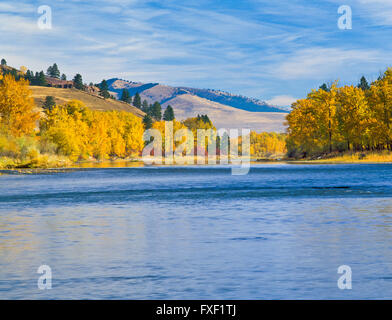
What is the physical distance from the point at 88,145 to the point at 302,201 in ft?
401

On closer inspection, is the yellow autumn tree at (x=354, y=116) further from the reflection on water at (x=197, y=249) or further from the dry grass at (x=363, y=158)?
the reflection on water at (x=197, y=249)

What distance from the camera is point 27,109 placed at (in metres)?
124

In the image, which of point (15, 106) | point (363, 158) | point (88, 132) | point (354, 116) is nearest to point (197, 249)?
point (354, 116)

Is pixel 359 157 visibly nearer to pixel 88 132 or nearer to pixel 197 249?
pixel 88 132

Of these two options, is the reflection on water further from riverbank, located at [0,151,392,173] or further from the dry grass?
the dry grass

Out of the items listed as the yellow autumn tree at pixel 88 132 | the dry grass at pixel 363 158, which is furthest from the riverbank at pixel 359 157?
the yellow autumn tree at pixel 88 132

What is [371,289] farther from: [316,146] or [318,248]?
[316,146]

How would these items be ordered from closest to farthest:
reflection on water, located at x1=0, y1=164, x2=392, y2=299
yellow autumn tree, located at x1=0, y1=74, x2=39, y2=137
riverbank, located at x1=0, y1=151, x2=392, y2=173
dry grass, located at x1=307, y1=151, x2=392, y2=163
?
reflection on water, located at x1=0, y1=164, x2=392, y2=299 < riverbank, located at x1=0, y1=151, x2=392, y2=173 < yellow autumn tree, located at x1=0, y1=74, x2=39, y2=137 < dry grass, located at x1=307, y1=151, x2=392, y2=163

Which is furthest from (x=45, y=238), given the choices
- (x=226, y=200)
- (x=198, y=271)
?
(x=226, y=200)

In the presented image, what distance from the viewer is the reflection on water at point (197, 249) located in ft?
43.2

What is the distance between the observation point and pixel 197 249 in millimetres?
18562

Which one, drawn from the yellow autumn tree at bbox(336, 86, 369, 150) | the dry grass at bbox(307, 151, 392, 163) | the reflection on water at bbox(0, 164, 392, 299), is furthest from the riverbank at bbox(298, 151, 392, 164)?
the reflection on water at bbox(0, 164, 392, 299)

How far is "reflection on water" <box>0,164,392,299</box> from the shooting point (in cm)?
Result: 1316

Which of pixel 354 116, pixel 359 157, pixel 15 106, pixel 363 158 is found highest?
pixel 15 106
